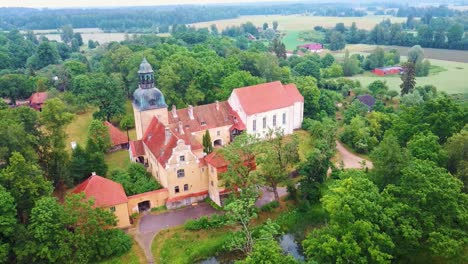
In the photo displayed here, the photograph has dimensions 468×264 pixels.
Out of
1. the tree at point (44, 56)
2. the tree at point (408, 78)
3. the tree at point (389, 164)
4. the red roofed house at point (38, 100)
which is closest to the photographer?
the tree at point (389, 164)

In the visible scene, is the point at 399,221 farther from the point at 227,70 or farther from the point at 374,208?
the point at 227,70

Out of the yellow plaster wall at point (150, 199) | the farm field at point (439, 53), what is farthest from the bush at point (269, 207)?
the farm field at point (439, 53)

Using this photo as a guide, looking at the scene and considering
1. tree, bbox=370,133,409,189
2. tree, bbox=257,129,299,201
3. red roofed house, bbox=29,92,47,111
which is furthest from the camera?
red roofed house, bbox=29,92,47,111

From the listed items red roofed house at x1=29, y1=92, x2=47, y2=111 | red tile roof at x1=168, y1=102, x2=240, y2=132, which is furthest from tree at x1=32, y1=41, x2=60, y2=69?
red tile roof at x1=168, y1=102, x2=240, y2=132

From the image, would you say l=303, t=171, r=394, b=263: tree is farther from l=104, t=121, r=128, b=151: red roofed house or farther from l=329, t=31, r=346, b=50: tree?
l=329, t=31, r=346, b=50: tree

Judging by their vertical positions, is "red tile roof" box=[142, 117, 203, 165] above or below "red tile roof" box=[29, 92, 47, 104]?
above

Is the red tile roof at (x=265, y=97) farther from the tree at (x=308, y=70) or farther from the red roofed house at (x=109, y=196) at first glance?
the tree at (x=308, y=70)
